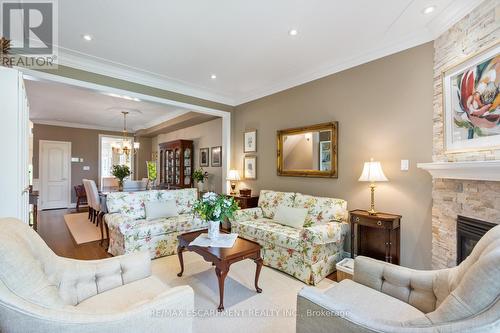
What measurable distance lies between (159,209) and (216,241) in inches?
65.8

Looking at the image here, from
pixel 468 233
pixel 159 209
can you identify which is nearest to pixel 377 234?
pixel 468 233

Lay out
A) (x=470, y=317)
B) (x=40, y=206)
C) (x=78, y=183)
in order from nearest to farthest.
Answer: (x=470, y=317) → (x=40, y=206) → (x=78, y=183)

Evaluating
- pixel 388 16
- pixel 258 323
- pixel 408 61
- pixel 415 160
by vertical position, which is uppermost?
pixel 388 16

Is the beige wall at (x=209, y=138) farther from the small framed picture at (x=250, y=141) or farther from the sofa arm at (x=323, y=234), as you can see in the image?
the sofa arm at (x=323, y=234)

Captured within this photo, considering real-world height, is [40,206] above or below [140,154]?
below

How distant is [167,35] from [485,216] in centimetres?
358

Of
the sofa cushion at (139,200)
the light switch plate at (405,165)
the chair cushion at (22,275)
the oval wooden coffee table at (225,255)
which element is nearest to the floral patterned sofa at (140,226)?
the sofa cushion at (139,200)

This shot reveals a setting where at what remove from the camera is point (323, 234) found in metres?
2.61

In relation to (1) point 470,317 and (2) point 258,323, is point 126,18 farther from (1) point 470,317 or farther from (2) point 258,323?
(1) point 470,317

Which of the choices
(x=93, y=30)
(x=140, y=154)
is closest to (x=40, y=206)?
(x=140, y=154)

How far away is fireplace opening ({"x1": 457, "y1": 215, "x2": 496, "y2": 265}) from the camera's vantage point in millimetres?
1902

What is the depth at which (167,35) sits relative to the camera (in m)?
2.75

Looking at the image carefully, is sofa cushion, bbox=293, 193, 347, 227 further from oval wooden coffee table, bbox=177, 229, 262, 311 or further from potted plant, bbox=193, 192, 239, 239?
potted plant, bbox=193, 192, 239, 239

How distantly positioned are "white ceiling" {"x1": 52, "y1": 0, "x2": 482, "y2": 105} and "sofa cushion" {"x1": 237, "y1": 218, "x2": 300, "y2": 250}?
2.38m
